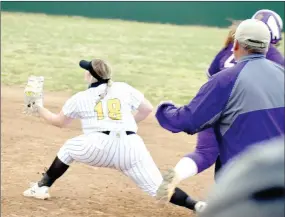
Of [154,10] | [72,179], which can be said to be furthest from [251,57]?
[154,10]

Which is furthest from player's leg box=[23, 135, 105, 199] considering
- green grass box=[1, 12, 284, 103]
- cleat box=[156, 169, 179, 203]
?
green grass box=[1, 12, 284, 103]

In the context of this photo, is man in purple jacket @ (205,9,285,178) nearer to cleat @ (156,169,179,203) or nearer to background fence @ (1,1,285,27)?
cleat @ (156,169,179,203)

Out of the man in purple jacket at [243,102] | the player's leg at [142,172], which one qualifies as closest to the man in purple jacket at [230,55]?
the player's leg at [142,172]

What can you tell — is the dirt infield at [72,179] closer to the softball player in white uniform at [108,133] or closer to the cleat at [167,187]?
the softball player in white uniform at [108,133]

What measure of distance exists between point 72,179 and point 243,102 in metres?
3.25

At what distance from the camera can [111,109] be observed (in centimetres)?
491

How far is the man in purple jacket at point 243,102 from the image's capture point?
3201mm

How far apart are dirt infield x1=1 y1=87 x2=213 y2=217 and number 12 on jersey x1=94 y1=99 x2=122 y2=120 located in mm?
804

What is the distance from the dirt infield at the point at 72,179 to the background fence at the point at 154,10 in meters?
17.3

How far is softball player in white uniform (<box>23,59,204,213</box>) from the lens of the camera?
4805 millimetres

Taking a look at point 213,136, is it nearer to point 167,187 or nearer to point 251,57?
point 167,187

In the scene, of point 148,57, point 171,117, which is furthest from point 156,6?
point 171,117

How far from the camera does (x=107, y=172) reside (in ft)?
21.4

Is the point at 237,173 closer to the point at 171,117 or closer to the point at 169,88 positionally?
the point at 171,117
